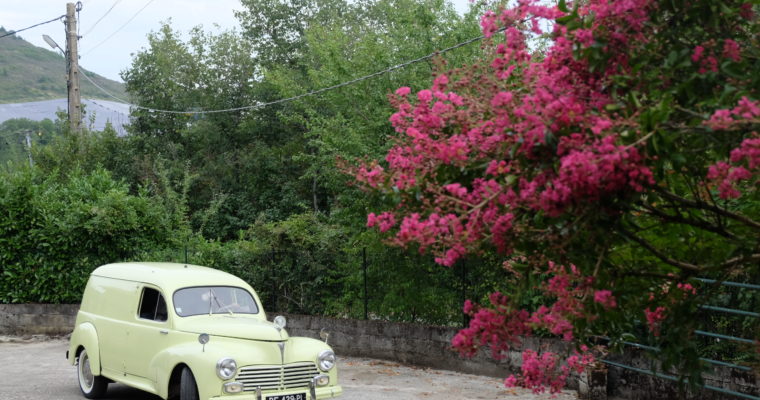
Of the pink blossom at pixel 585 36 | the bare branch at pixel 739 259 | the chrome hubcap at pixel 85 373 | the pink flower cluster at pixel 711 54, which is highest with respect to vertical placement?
the pink blossom at pixel 585 36

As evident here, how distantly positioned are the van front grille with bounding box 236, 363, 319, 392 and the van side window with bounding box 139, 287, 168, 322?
5.77 feet

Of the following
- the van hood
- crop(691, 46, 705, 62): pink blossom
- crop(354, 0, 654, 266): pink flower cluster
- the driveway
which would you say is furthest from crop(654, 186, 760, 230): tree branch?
the driveway

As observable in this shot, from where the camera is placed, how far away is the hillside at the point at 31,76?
144m

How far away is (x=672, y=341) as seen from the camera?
15.2ft

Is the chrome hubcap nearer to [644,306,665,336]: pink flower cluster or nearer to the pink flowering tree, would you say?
the pink flowering tree

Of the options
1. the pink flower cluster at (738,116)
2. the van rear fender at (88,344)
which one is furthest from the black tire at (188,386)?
the pink flower cluster at (738,116)

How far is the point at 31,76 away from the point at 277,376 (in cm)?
15846

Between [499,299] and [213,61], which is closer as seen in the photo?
[499,299]

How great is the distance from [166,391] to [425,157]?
6278 millimetres

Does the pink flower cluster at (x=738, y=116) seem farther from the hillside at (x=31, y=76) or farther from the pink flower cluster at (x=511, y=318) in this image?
the hillside at (x=31, y=76)

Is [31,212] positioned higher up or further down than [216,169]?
further down

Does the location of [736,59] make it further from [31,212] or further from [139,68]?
[139,68]

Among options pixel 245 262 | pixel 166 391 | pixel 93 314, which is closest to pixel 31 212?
pixel 245 262

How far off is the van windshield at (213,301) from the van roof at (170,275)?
8 cm
